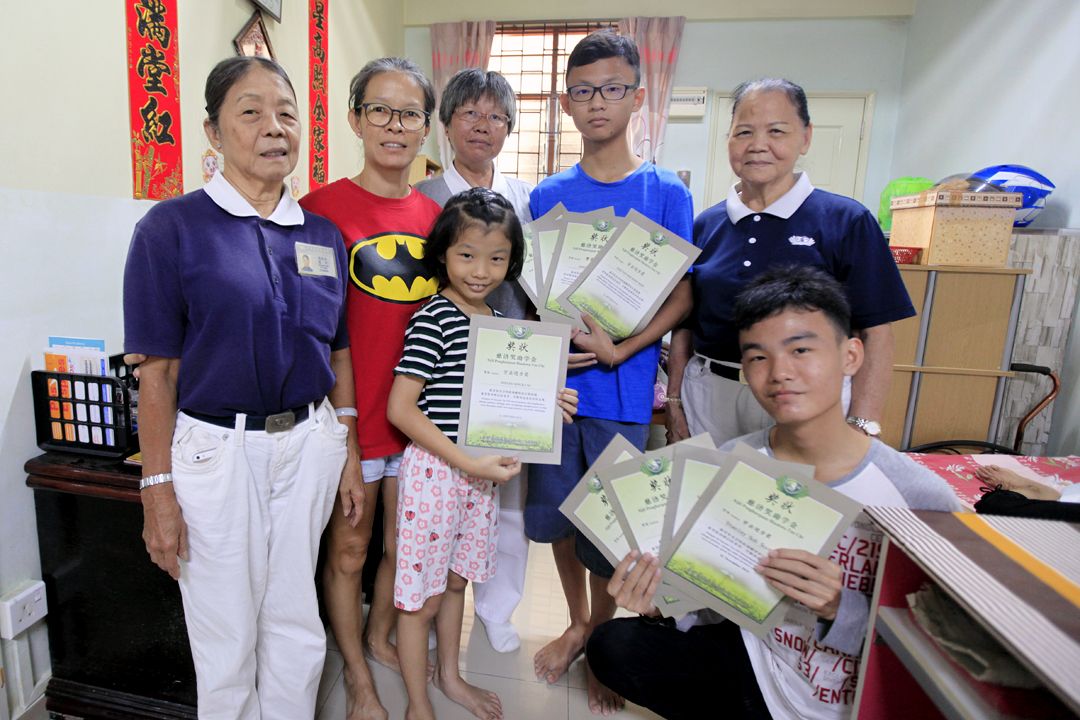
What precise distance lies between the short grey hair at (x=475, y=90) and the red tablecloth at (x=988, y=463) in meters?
1.98

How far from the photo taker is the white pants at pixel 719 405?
140 cm

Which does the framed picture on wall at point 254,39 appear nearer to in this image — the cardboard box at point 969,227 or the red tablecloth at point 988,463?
the cardboard box at point 969,227

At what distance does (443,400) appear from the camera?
134cm

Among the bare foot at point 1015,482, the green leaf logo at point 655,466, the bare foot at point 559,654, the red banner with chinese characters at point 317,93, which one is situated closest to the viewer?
the green leaf logo at point 655,466

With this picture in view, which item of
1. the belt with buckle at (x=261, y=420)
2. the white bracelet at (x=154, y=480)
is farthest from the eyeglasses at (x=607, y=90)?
the white bracelet at (x=154, y=480)

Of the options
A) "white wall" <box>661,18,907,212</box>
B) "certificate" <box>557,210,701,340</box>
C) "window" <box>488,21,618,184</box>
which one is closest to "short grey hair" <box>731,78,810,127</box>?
"certificate" <box>557,210,701,340</box>

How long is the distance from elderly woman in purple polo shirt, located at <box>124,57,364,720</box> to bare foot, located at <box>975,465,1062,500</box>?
2271mm

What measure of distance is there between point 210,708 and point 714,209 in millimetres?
1674

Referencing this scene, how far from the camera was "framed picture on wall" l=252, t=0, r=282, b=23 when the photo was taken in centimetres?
307

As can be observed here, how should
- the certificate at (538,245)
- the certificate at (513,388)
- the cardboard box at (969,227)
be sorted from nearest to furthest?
the certificate at (513,388) → the certificate at (538,245) → the cardboard box at (969,227)

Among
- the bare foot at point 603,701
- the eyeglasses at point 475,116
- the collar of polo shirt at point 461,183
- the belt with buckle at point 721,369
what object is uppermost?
the eyeglasses at point 475,116

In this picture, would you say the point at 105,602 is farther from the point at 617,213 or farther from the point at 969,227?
the point at 969,227

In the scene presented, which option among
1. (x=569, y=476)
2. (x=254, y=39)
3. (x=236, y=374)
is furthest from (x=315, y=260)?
(x=254, y=39)

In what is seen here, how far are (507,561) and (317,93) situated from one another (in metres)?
3.47
